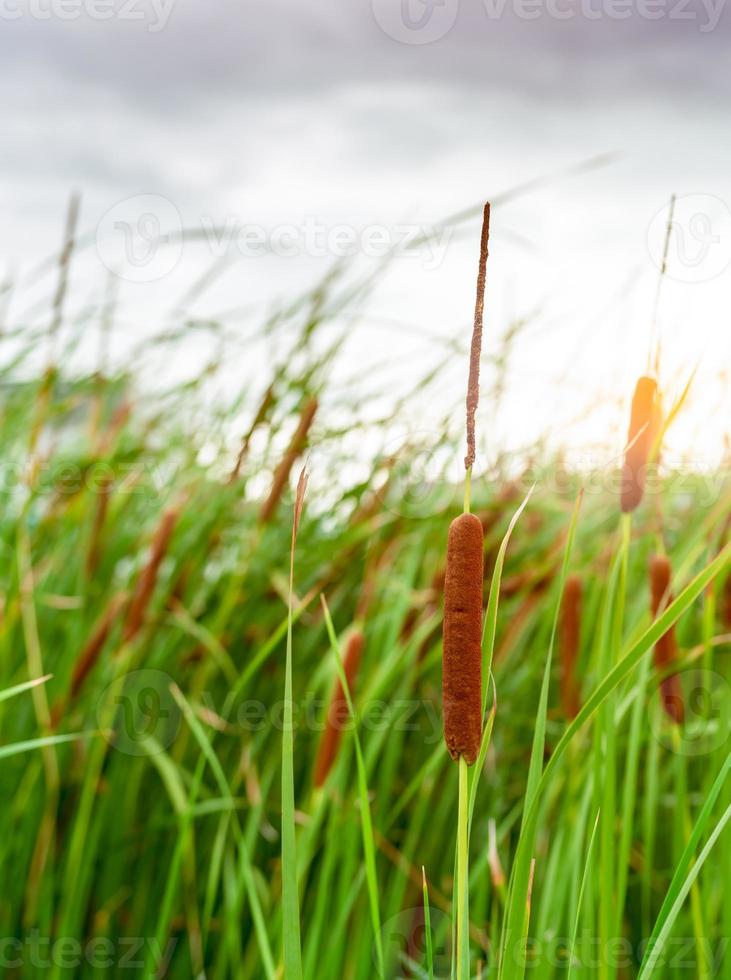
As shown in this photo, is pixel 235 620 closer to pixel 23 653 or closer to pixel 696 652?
pixel 23 653

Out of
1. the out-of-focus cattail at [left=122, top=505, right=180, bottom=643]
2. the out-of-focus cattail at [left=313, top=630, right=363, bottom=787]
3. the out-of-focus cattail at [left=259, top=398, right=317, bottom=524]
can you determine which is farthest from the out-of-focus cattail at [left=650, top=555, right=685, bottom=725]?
the out-of-focus cattail at [left=122, top=505, right=180, bottom=643]

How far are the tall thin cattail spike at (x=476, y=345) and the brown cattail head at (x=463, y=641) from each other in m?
0.06

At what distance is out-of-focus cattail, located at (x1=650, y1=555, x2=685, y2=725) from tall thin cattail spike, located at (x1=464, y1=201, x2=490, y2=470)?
52 cm

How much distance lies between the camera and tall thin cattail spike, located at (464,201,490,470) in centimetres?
59

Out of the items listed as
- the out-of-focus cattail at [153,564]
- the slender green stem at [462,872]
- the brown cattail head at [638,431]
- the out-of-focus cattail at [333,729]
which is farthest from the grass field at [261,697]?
the slender green stem at [462,872]

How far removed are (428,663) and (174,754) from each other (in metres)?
0.55

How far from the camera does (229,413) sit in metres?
2.29

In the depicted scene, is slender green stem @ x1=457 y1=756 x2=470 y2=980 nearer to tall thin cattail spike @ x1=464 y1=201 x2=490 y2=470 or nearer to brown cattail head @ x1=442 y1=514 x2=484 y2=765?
brown cattail head @ x1=442 y1=514 x2=484 y2=765

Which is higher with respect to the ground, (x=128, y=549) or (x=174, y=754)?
(x=128, y=549)

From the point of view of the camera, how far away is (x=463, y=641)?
625mm

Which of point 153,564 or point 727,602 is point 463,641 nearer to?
point 153,564

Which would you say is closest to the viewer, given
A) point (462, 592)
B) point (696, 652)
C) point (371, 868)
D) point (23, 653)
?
point (462, 592)

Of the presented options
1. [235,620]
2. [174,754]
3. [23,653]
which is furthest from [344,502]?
[23,653]

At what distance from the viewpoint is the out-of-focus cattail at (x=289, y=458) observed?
5.37 ft
